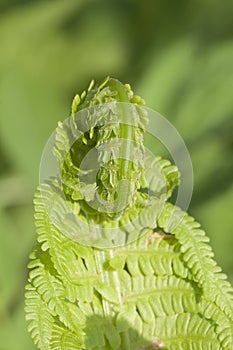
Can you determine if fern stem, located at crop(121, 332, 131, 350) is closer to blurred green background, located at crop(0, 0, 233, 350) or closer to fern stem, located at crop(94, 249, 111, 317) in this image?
fern stem, located at crop(94, 249, 111, 317)

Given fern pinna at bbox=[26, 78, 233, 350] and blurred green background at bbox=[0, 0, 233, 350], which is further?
blurred green background at bbox=[0, 0, 233, 350]

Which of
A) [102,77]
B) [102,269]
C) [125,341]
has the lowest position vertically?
[125,341]

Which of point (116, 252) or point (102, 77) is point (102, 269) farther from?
point (102, 77)

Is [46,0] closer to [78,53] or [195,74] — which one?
[78,53]

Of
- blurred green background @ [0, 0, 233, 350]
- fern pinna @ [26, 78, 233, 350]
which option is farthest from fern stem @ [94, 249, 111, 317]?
blurred green background @ [0, 0, 233, 350]

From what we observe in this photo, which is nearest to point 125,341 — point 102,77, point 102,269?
point 102,269

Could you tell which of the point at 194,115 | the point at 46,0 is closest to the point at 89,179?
the point at 194,115

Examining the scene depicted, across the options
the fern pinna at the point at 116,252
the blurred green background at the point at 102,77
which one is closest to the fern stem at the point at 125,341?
the fern pinna at the point at 116,252
